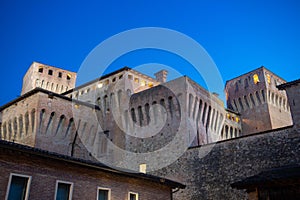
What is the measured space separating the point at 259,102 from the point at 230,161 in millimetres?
18925

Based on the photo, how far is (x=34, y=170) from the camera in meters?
10.9

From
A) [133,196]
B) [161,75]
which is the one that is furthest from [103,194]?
[161,75]

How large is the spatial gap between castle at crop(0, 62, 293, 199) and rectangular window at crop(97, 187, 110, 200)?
8.56m

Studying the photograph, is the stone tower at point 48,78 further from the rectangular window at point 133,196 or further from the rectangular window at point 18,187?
the rectangular window at point 18,187

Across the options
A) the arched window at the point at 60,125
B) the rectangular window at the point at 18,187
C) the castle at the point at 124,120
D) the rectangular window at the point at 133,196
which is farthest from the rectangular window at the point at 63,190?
the arched window at the point at 60,125

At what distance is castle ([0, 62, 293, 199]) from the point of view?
2430 centimetres

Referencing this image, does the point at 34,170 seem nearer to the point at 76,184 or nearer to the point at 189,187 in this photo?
the point at 76,184

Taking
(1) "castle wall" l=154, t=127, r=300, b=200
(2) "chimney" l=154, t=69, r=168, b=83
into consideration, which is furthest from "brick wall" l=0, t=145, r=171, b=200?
(2) "chimney" l=154, t=69, r=168, b=83

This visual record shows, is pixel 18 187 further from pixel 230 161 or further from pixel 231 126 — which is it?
pixel 231 126

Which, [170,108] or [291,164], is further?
[170,108]

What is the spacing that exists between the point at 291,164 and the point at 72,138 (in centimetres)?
1773

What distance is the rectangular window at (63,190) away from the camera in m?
11.3

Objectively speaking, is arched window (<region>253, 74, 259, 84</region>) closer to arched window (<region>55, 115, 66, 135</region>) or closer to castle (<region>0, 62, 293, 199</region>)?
castle (<region>0, 62, 293, 199</region>)

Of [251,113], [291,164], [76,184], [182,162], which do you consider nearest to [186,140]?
[182,162]
